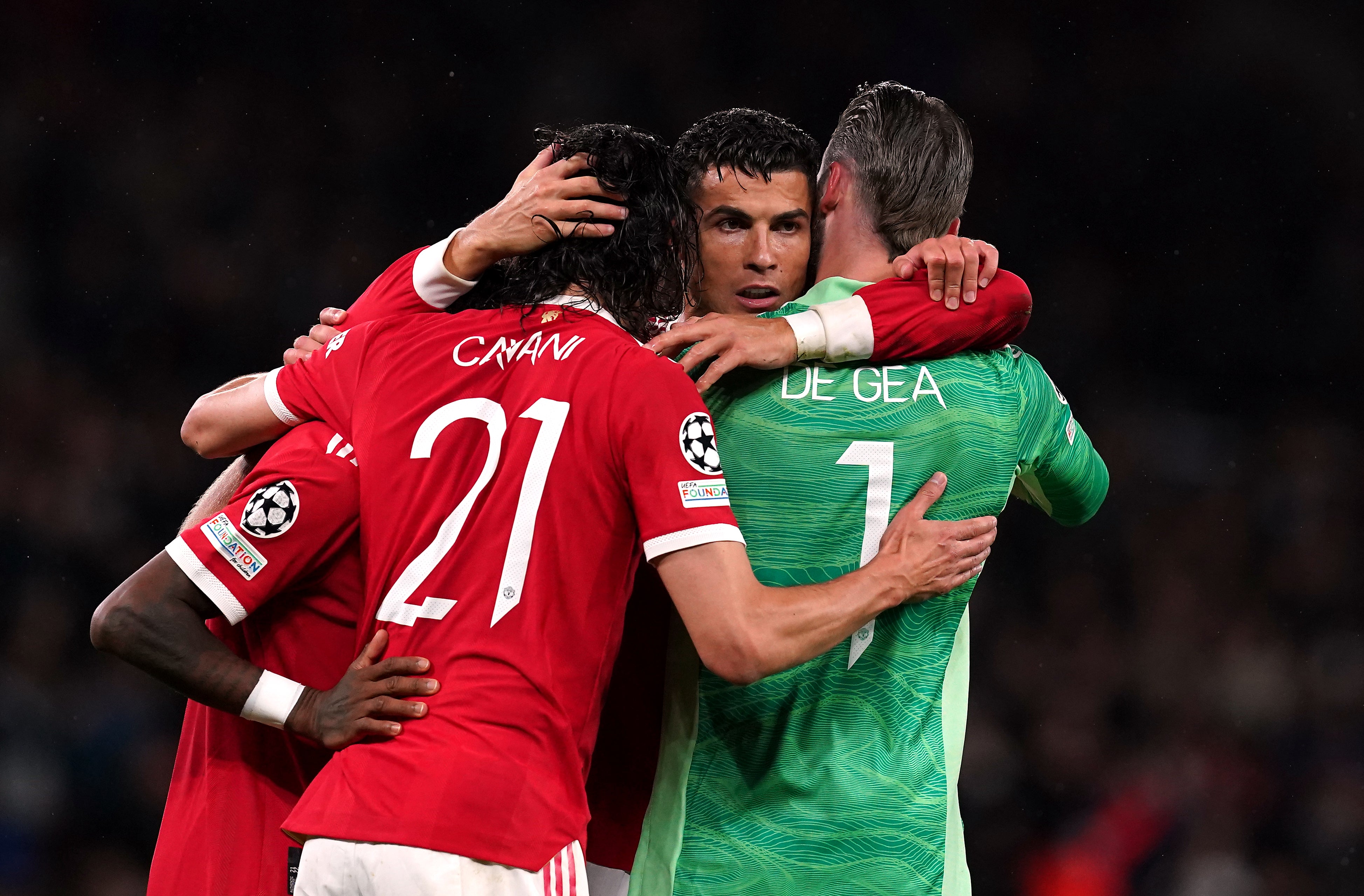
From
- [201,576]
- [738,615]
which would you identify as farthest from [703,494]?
[201,576]

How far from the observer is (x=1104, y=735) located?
6.14 meters

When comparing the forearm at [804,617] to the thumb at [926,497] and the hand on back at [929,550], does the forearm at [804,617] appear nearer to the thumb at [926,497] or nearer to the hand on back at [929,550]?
the hand on back at [929,550]

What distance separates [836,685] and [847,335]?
2.15 feet

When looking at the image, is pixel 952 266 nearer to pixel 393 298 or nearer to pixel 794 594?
pixel 794 594

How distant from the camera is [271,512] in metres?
2.05

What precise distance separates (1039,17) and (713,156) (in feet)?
16.4

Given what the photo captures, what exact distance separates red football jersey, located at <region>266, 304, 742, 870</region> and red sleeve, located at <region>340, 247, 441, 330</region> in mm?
382

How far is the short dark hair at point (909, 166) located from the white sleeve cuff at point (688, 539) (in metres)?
0.92

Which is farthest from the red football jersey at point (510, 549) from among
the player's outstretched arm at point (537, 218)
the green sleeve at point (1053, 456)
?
the green sleeve at point (1053, 456)

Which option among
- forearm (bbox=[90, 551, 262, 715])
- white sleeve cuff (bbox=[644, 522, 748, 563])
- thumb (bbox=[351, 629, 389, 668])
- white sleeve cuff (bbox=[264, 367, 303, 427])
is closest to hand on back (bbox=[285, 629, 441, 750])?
thumb (bbox=[351, 629, 389, 668])

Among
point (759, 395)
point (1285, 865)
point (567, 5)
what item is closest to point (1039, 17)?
point (567, 5)

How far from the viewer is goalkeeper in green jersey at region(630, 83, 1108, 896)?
215 cm

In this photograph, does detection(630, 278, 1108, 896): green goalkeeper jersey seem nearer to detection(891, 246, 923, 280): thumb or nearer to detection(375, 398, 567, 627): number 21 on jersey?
detection(891, 246, 923, 280): thumb

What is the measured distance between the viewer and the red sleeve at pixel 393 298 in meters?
2.48
